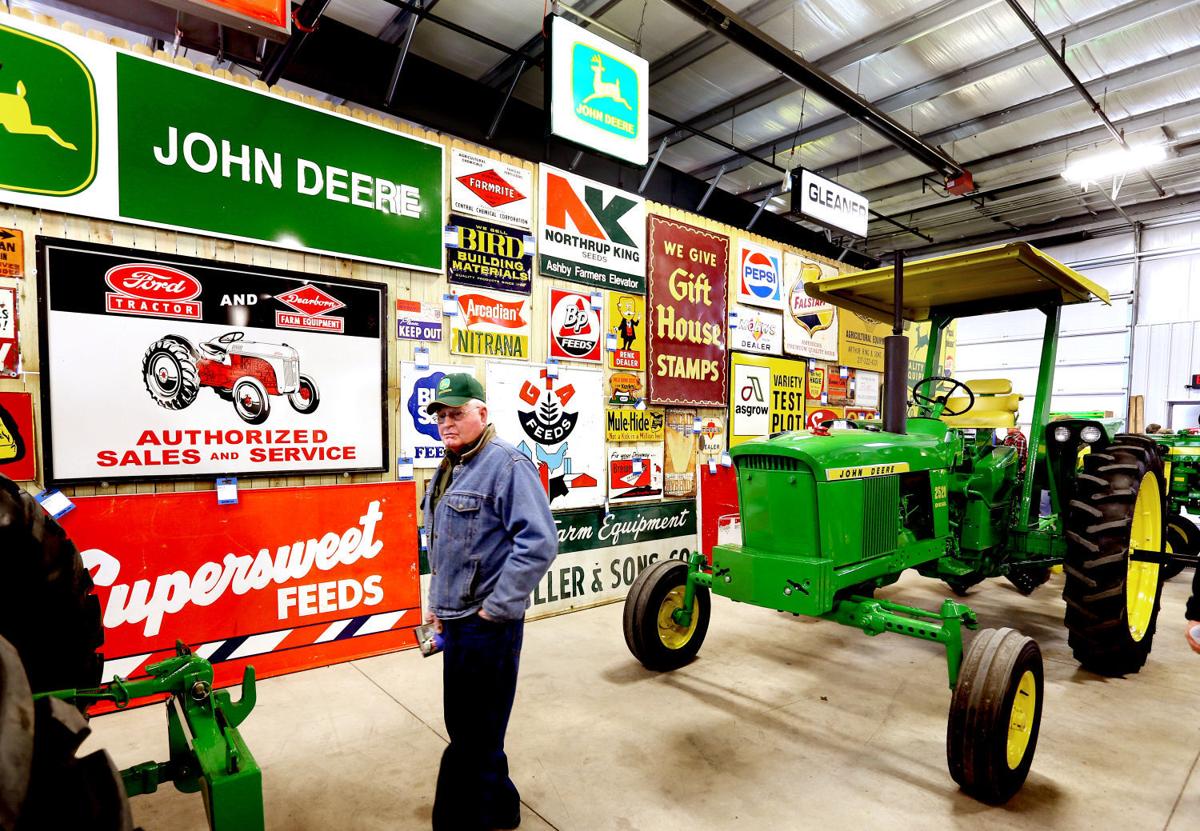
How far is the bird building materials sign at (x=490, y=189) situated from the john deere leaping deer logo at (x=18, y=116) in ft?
7.03

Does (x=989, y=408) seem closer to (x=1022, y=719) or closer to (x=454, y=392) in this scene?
(x=1022, y=719)

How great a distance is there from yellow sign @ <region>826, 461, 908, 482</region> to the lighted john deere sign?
2822 millimetres

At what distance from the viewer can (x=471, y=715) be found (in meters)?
2.13

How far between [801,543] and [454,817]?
1.93 m

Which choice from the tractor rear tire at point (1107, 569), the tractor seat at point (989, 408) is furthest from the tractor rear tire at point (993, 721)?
the tractor seat at point (989, 408)

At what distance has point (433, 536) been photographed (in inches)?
90.7

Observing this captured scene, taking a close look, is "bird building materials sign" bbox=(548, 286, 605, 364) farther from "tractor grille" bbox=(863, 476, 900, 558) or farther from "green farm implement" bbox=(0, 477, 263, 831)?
"green farm implement" bbox=(0, 477, 263, 831)

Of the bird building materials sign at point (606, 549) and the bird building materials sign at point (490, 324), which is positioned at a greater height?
the bird building materials sign at point (490, 324)

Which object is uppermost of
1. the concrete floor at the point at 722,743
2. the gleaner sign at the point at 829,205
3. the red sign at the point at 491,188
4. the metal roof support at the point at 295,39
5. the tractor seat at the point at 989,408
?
the metal roof support at the point at 295,39

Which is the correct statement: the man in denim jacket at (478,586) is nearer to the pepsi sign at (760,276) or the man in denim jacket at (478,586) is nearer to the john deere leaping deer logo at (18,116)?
the john deere leaping deer logo at (18,116)

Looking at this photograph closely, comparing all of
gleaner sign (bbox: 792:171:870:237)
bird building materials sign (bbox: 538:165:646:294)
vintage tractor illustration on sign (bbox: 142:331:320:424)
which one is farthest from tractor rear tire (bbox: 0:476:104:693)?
gleaner sign (bbox: 792:171:870:237)

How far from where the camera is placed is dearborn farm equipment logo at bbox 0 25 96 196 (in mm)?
3014

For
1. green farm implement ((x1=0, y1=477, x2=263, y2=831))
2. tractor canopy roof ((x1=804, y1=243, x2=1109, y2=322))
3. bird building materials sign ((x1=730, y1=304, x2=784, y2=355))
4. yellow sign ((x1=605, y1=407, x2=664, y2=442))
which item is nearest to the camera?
green farm implement ((x1=0, y1=477, x2=263, y2=831))

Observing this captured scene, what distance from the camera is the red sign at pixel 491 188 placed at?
176 inches
